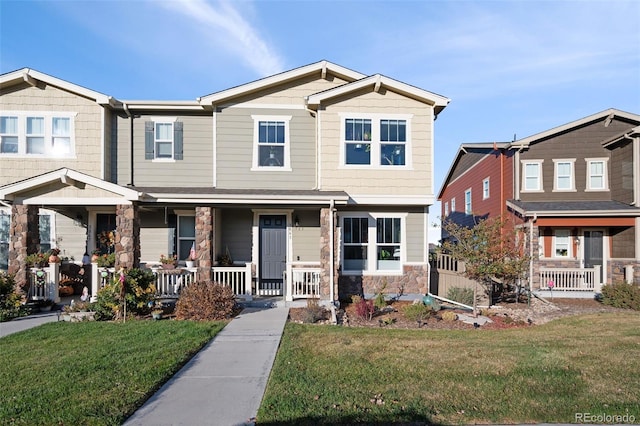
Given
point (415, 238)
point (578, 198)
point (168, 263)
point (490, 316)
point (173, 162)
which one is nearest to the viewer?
point (490, 316)

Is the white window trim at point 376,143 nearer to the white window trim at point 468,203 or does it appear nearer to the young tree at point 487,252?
the young tree at point 487,252

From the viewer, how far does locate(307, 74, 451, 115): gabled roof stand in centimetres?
1135

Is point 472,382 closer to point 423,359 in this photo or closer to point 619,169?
point 423,359

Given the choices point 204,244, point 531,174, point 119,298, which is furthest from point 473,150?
point 119,298

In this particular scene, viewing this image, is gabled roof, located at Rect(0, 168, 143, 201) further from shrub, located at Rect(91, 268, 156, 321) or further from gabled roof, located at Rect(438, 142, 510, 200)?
gabled roof, located at Rect(438, 142, 510, 200)

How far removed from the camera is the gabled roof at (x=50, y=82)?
453 inches

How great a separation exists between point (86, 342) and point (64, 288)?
19.7 feet

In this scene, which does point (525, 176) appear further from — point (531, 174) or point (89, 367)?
point (89, 367)

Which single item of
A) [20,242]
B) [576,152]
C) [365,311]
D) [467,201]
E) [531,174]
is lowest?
[365,311]

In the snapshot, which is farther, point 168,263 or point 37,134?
point 37,134

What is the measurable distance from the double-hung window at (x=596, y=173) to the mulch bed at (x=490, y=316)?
5.58 meters

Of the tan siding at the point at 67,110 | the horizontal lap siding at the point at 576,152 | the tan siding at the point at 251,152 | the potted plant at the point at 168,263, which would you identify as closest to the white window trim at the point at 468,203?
the horizontal lap siding at the point at 576,152

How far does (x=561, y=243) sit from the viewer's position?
52.5 feet

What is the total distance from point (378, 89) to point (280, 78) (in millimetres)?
3137
